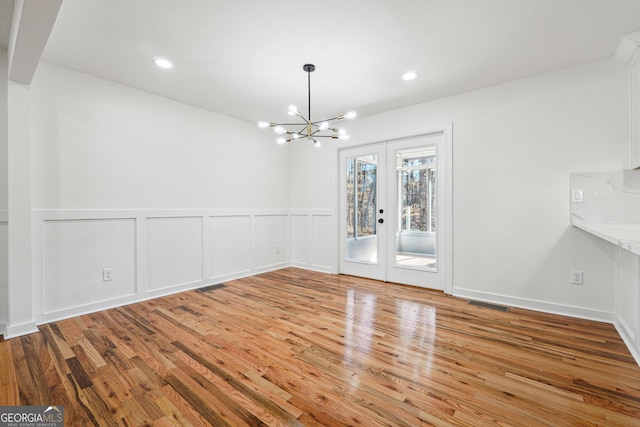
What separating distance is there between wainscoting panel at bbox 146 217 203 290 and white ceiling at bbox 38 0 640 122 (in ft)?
5.53

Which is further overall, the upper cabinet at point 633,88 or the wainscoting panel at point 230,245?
the wainscoting panel at point 230,245

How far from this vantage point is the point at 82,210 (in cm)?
300

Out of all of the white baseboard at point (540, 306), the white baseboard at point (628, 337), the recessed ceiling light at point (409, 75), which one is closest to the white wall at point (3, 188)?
the recessed ceiling light at point (409, 75)

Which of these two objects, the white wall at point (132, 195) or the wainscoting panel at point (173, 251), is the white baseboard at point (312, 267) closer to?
the white wall at point (132, 195)

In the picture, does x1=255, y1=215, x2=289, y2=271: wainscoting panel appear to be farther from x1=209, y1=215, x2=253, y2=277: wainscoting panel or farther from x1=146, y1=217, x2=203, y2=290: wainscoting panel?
x1=146, y1=217, x2=203, y2=290: wainscoting panel

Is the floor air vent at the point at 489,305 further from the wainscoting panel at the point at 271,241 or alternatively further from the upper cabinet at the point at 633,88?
the wainscoting panel at the point at 271,241

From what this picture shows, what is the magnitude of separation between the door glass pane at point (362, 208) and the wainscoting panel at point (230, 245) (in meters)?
1.66

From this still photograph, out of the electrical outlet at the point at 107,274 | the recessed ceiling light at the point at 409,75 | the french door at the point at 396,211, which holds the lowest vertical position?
the electrical outlet at the point at 107,274

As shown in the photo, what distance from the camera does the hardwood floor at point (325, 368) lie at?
1.55m

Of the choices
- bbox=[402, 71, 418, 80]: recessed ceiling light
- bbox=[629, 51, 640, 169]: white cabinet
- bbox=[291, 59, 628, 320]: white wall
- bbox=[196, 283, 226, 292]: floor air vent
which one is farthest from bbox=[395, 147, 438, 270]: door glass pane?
bbox=[196, 283, 226, 292]: floor air vent

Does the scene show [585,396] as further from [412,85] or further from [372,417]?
[412,85]

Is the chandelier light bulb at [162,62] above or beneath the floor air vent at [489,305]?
above

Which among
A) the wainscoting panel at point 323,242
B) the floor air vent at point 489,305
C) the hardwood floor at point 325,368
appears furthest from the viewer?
the wainscoting panel at point 323,242

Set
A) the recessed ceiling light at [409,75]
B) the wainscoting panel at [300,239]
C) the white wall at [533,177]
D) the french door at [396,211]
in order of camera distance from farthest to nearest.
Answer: the wainscoting panel at [300,239], the french door at [396,211], the recessed ceiling light at [409,75], the white wall at [533,177]
